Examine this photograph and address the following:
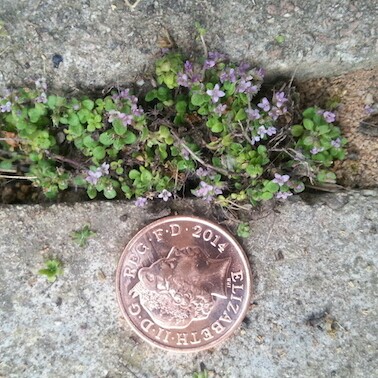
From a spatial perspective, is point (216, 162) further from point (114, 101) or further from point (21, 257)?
point (21, 257)

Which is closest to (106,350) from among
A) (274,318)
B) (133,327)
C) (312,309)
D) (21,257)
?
(133,327)

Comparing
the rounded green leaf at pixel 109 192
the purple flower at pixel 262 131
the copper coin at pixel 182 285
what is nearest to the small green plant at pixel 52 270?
the copper coin at pixel 182 285

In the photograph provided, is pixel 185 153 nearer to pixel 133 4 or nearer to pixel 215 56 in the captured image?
pixel 215 56

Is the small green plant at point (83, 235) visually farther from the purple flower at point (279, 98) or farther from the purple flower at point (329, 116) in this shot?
the purple flower at point (329, 116)

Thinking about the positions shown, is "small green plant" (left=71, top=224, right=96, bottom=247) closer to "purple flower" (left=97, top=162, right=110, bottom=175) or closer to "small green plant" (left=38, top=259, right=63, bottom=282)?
"small green plant" (left=38, top=259, right=63, bottom=282)

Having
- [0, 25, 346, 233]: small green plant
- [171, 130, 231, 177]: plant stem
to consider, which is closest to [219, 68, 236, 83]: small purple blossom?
[0, 25, 346, 233]: small green plant

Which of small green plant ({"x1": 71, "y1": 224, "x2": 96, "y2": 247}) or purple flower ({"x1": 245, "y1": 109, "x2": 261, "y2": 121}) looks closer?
purple flower ({"x1": 245, "y1": 109, "x2": 261, "y2": 121})

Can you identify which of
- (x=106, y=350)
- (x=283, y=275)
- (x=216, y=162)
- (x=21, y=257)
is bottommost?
(x=106, y=350)

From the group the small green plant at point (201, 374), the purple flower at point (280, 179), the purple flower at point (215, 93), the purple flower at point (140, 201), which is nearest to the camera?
the purple flower at point (215, 93)
